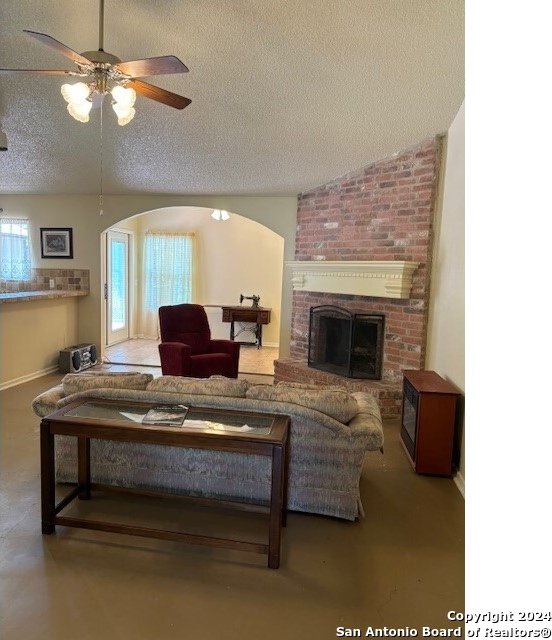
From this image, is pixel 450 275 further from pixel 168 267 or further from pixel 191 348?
pixel 168 267

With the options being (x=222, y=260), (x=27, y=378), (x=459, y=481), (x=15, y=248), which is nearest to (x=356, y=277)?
(x=459, y=481)

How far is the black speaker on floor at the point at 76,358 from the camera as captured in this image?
5.27 m

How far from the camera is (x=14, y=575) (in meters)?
1.81

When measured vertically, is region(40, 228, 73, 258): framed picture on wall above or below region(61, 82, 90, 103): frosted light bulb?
below

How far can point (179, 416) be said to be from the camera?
2104 millimetres

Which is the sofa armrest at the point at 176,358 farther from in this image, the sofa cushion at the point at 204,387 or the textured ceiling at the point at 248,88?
the textured ceiling at the point at 248,88

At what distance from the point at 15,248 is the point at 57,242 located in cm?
68

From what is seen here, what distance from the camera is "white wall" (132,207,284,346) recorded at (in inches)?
291

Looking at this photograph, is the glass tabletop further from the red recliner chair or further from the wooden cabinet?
the red recliner chair

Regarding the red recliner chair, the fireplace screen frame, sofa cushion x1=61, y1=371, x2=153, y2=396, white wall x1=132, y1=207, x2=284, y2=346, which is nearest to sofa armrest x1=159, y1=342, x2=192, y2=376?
the red recliner chair

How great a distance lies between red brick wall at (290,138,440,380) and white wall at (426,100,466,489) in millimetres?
114
